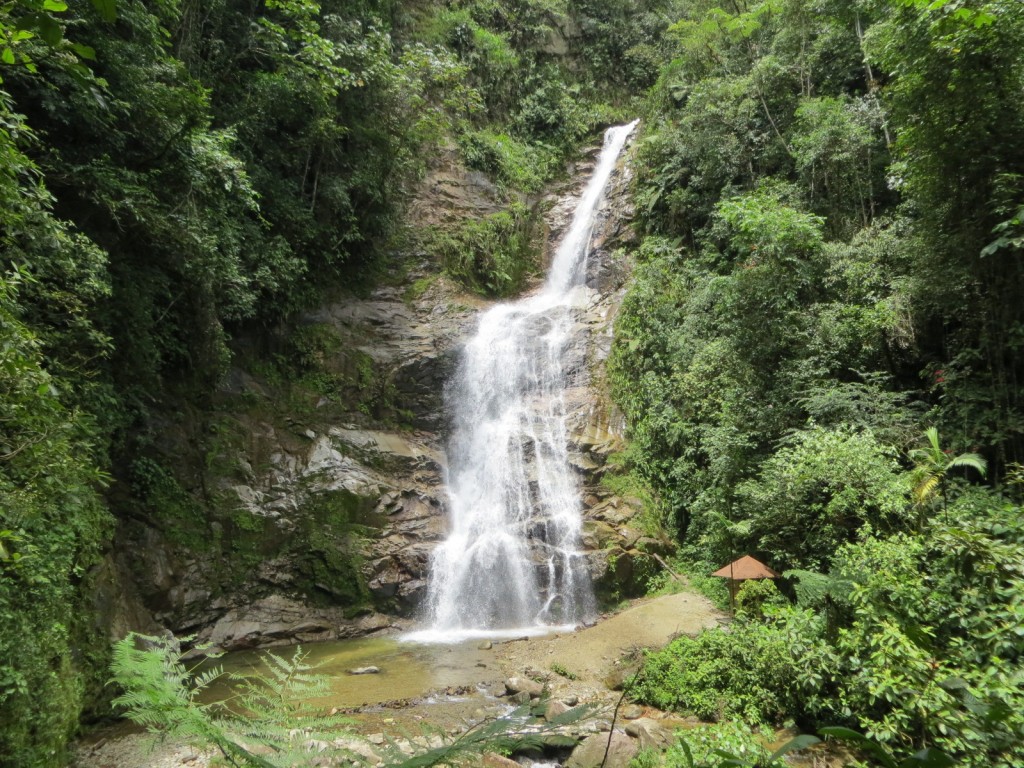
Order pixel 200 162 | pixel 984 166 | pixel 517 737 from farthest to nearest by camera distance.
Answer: pixel 200 162, pixel 984 166, pixel 517 737

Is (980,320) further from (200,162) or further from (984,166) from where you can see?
(200,162)

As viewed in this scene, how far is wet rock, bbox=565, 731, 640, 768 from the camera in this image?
591 centimetres

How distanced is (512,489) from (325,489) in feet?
15.0

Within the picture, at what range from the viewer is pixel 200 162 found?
948 cm

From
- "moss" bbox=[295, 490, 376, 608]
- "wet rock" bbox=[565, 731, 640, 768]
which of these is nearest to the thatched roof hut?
"wet rock" bbox=[565, 731, 640, 768]

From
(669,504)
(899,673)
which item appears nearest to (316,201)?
(669,504)

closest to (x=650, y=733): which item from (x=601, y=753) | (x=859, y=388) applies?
(x=601, y=753)

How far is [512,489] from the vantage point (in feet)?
46.8

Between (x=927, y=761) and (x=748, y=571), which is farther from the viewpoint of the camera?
(x=748, y=571)

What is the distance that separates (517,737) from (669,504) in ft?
38.6

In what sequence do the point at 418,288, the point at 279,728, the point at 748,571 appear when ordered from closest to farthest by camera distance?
1. the point at 279,728
2. the point at 748,571
3. the point at 418,288

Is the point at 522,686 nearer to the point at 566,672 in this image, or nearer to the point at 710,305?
the point at 566,672

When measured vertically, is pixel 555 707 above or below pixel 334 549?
below

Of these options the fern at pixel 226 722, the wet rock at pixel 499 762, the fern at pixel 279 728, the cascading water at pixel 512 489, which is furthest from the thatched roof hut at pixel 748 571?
the fern at pixel 226 722
